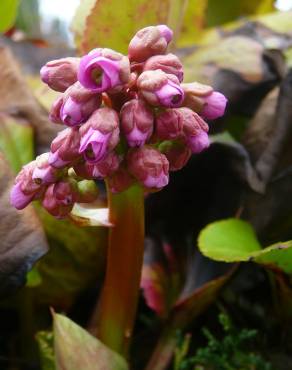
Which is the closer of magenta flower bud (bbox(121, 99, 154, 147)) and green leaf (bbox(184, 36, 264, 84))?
magenta flower bud (bbox(121, 99, 154, 147))

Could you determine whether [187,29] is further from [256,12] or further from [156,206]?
[156,206]

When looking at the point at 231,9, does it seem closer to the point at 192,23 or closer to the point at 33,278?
the point at 192,23

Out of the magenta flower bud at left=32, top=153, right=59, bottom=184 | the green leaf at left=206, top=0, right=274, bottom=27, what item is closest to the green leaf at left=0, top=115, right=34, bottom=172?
the magenta flower bud at left=32, top=153, right=59, bottom=184

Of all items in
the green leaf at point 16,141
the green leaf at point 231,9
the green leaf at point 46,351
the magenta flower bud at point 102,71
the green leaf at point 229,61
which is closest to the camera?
the magenta flower bud at point 102,71

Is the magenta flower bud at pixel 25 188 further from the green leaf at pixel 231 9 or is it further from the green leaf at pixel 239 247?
the green leaf at pixel 231 9

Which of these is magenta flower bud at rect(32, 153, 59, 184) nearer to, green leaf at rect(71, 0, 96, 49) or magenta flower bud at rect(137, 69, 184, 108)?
magenta flower bud at rect(137, 69, 184, 108)

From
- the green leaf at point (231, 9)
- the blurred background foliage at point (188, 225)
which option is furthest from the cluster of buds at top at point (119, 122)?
the green leaf at point (231, 9)
